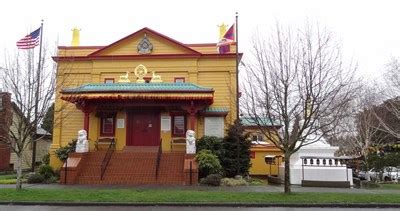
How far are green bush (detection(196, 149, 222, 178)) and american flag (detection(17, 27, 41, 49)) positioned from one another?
33.1ft

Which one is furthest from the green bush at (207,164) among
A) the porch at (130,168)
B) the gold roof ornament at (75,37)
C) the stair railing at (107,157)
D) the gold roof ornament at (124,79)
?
the gold roof ornament at (75,37)

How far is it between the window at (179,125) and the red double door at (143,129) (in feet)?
3.34

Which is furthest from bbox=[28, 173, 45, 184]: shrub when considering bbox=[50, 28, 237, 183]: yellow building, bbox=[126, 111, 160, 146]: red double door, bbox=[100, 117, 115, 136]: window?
bbox=[126, 111, 160, 146]: red double door

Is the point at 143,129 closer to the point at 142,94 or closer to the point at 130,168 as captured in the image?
the point at 142,94

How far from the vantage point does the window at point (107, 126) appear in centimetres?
2711

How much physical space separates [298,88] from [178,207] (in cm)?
639

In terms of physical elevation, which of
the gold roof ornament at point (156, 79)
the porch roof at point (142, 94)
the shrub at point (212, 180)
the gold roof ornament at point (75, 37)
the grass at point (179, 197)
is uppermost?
the gold roof ornament at point (75, 37)

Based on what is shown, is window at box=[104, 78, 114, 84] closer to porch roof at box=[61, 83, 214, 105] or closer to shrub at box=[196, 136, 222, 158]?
porch roof at box=[61, 83, 214, 105]

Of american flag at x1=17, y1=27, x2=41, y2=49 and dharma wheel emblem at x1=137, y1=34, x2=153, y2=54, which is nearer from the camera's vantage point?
american flag at x1=17, y1=27, x2=41, y2=49

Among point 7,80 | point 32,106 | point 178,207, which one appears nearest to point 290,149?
point 178,207

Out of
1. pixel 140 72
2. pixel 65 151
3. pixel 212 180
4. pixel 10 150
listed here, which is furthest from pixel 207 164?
pixel 10 150

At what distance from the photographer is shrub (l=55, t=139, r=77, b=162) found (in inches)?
992

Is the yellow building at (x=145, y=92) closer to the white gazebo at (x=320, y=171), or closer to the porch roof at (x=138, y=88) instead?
the porch roof at (x=138, y=88)

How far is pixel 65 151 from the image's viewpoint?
25.5 m
